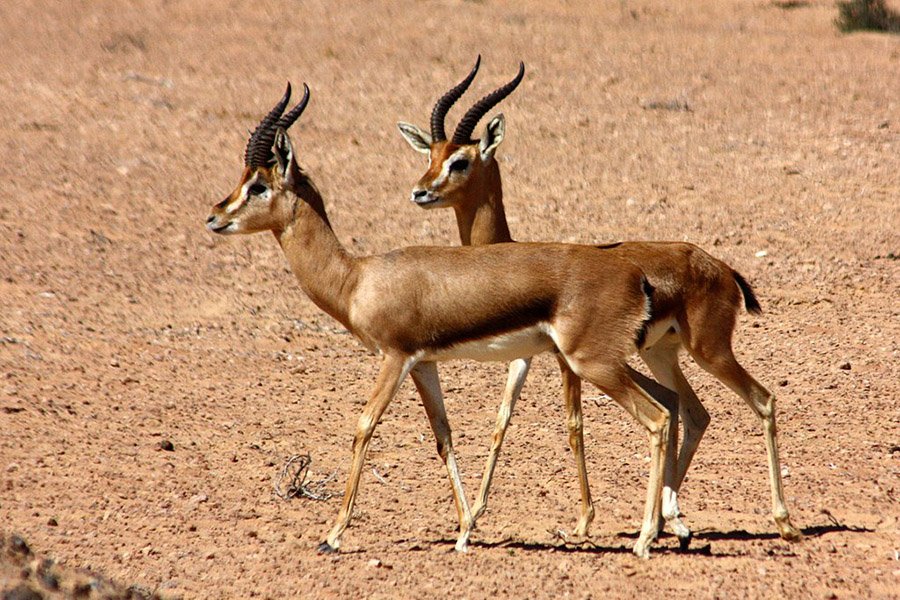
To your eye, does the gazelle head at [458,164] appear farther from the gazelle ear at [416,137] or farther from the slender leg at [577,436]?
the slender leg at [577,436]

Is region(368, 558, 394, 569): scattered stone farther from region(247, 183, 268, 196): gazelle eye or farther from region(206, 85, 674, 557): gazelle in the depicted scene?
region(247, 183, 268, 196): gazelle eye

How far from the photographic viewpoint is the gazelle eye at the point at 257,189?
345 inches

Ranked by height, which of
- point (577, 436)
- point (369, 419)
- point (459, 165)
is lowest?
point (577, 436)

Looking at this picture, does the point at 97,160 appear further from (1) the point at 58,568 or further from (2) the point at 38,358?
(1) the point at 58,568

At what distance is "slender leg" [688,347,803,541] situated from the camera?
850cm

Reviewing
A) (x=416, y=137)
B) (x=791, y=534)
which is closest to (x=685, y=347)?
(x=791, y=534)

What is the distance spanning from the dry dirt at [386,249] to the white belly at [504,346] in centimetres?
122

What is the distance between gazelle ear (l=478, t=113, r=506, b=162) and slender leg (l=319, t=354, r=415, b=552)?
293 cm

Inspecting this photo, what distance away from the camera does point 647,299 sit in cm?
832

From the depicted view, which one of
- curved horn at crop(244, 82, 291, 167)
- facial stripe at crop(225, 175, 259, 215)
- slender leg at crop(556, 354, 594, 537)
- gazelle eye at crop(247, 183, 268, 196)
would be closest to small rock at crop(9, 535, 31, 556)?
facial stripe at crop(225, 175, 259, 215)

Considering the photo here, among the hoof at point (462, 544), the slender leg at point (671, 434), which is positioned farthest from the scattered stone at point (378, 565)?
the slender leg at point (671, 434)

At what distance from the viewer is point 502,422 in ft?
30.5

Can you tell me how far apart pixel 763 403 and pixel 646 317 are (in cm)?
105

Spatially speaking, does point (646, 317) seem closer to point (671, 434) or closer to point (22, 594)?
point (671, 434)
